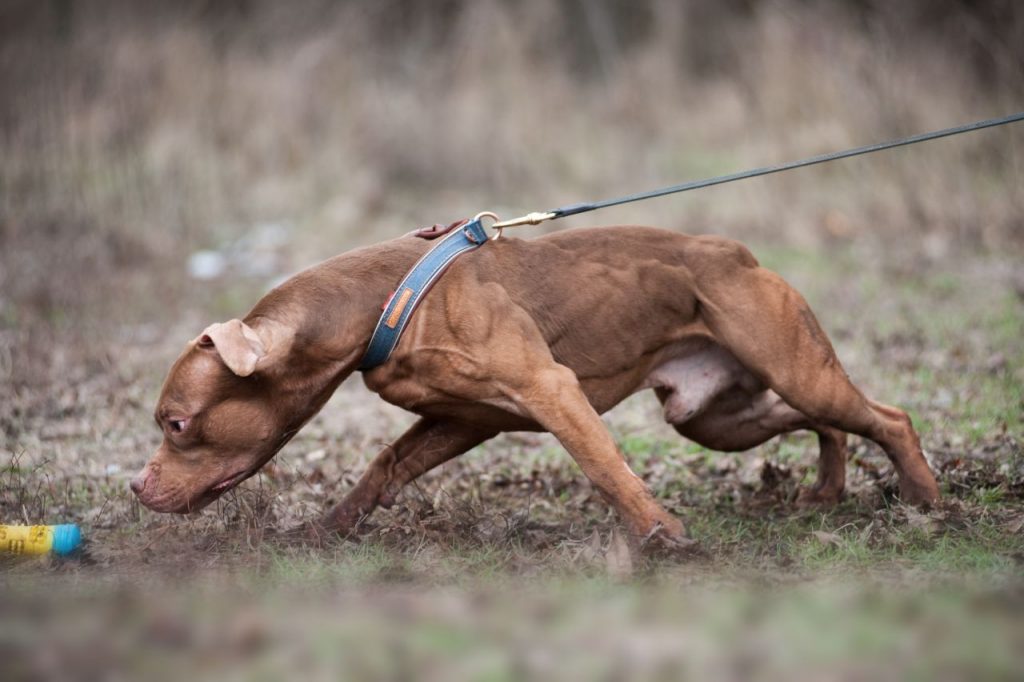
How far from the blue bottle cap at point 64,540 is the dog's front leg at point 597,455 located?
1.89 meters

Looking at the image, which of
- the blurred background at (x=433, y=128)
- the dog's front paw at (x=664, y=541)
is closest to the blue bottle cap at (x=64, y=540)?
the dog's front paw at (x=664, y=541)

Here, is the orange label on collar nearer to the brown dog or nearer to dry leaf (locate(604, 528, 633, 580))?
the brown dog

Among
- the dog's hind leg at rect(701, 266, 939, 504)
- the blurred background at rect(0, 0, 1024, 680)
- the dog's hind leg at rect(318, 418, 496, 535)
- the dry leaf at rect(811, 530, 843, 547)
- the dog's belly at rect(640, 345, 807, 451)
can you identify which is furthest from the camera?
the dog's belly at rect(640, 345, 807, 451)

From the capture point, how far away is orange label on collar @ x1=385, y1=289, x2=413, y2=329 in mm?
4554

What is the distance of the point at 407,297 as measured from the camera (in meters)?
4.59

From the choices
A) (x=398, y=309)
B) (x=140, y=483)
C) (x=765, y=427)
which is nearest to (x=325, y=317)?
(x=398, y=309)

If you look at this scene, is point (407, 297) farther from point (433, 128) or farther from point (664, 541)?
point (433, 128)

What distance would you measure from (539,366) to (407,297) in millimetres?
583

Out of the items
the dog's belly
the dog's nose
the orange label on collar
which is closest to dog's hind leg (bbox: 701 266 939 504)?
the dog's belly

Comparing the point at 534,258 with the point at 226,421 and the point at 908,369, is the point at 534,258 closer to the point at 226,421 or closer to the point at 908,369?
the point at 226,421

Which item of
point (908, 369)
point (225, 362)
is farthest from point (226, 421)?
point (908, 369)

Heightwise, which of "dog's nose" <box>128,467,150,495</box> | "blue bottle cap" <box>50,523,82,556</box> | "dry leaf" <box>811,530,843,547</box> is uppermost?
"dog's nose" <box>128,467,150,495</box>

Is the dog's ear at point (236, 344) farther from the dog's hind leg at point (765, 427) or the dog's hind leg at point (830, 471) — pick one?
the dog's hind leg at point (830, 471)

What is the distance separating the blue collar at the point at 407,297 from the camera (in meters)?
4.56
